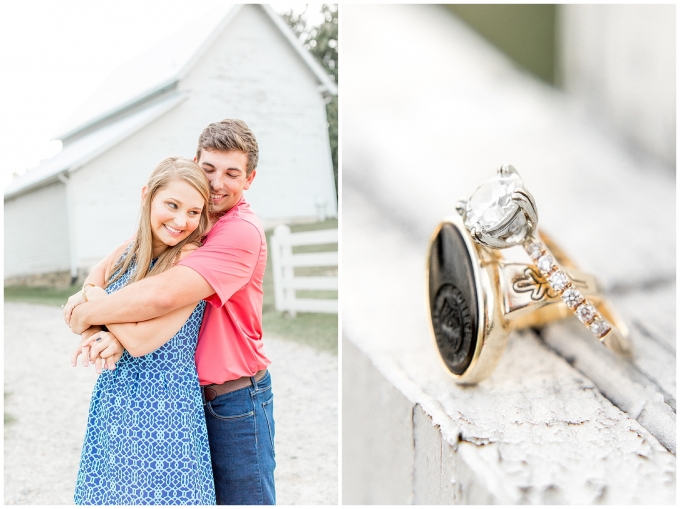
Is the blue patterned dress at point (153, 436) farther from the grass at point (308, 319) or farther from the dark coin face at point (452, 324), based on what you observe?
the grass at point (308, 319)

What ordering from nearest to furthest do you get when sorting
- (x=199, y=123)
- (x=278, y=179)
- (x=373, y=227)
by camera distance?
1. (x=373, y=227)
2. (x=199, y=123)
3. (x=278, y=179)

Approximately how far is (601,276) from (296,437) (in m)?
0.89

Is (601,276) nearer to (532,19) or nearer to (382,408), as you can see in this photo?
(382,408)

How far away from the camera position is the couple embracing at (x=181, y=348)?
2.37ft

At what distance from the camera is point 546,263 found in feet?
2.74

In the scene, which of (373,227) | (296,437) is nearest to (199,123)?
(373,227)

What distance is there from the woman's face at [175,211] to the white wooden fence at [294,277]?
162 cm

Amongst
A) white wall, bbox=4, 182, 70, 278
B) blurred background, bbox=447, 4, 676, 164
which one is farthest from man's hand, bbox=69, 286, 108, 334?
blurred background, bbox=447, 4, 676, 164

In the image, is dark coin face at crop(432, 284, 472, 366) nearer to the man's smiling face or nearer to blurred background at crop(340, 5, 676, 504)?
blurred background at crop(340, 5, 676, 504)

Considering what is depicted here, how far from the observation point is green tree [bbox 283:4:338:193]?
1860mm

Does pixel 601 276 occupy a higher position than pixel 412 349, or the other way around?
pixel 601 276

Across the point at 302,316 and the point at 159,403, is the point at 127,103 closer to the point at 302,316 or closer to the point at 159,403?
the point at 302,316

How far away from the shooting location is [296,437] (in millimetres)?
1476

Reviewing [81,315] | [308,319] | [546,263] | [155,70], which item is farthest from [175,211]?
[308,319]
